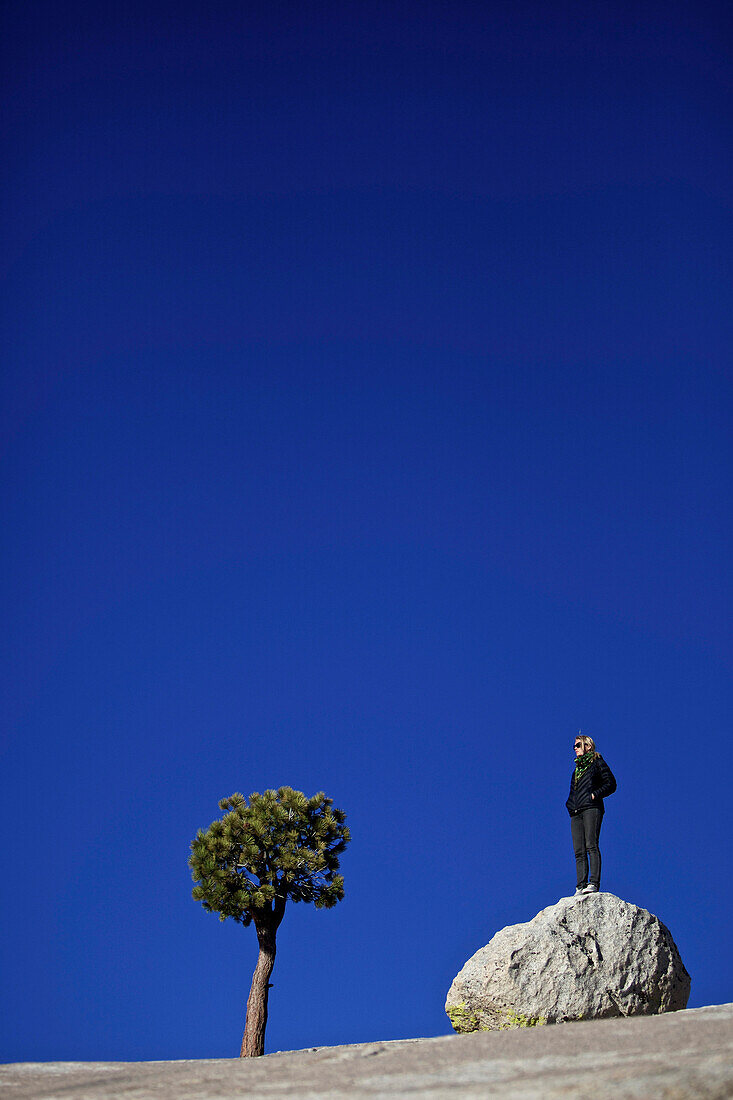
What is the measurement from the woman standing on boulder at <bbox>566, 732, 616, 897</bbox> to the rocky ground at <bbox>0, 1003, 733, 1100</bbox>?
22.2ft

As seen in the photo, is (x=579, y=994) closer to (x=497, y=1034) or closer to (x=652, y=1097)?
(x=497, y=1034)

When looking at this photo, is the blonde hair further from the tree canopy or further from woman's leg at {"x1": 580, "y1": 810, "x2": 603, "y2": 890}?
the tree canopy

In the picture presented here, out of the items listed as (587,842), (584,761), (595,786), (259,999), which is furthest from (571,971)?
(259,999)

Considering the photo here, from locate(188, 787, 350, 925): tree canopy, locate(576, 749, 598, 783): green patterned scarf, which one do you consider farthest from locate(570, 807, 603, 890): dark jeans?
locate(188, 787, 350, 925): tree canopy

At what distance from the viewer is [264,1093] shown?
17.3 feet

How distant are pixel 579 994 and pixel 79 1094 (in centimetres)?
830

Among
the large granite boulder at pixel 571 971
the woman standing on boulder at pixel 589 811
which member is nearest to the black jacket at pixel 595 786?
the woman standing on boulder at pixel 589 811

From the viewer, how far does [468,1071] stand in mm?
5332

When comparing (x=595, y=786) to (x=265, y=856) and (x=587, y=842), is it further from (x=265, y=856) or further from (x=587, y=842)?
(x=265, y=856)

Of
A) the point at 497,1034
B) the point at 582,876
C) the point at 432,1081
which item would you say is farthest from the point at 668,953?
the point at 432,1081

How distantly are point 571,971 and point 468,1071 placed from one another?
7550 mm

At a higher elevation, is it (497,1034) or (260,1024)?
(260,1024)

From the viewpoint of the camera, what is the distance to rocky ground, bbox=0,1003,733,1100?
477 cm

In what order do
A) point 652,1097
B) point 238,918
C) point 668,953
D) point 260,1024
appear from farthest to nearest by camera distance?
point 238,918, point 260,1024, point 668,953, point 652,1097
